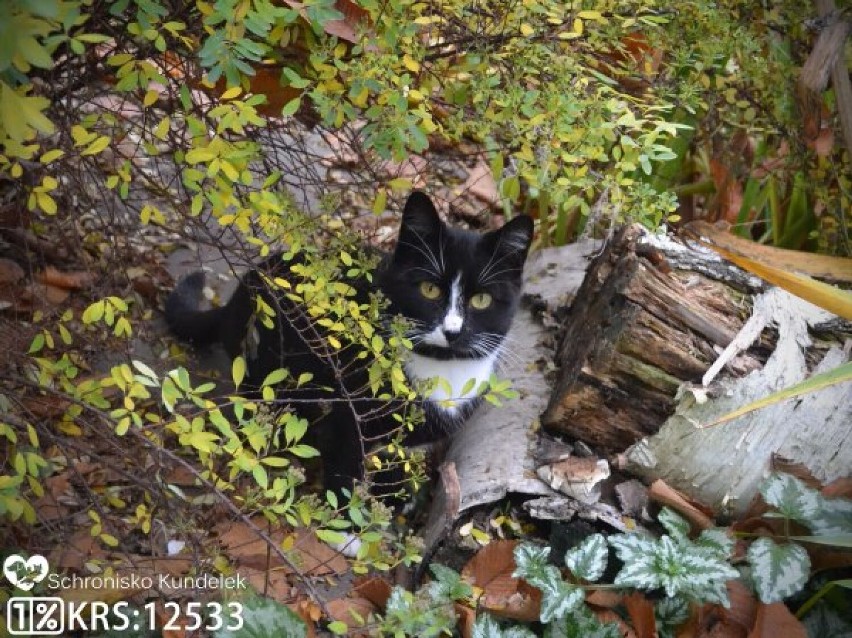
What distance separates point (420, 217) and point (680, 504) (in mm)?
1012

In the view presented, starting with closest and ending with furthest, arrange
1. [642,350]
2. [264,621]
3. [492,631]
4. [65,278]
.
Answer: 1. [264,621]
2. [492,631]
3. [642,350]
4. [65,278]

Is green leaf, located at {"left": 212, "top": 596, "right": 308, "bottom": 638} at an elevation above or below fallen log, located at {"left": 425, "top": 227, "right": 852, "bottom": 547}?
below

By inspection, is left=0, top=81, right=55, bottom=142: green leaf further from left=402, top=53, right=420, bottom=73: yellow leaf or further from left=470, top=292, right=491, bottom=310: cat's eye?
left=470, top=292, right=491, bottom=310: cat's eye

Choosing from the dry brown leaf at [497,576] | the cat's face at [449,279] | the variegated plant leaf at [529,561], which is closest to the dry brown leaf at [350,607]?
the dry brown leaf at [497,576]

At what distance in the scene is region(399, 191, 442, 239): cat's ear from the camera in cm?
254

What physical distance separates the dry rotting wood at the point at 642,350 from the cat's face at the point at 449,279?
0.97 ft

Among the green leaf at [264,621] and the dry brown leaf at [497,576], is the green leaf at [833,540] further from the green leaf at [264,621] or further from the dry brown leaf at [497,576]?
the green leaf at [264,621]

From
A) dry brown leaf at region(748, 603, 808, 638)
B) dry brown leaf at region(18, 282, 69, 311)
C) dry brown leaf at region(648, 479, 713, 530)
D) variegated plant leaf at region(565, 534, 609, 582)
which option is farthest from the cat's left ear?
dry brown leaf at region(18, 282, 69, 311)

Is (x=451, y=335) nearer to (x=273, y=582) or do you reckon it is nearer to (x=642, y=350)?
(x=642, y=350)

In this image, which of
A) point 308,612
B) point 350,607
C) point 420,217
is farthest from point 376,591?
point 420,217

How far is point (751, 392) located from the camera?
7.72ft

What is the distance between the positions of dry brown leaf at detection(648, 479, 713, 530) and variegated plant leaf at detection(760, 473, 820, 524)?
158 millimetres

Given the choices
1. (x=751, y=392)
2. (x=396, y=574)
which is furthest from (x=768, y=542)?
(x=396, y=574)

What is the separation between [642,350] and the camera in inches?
94.5
